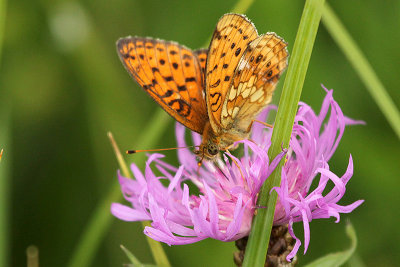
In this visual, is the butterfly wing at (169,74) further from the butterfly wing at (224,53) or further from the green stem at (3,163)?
the green stem at (3,163)

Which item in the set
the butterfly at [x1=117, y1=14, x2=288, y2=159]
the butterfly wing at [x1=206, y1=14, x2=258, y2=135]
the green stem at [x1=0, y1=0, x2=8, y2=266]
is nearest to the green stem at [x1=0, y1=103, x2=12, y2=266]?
the green stem at [x1=0, y1=0, x2=8, y2=266]

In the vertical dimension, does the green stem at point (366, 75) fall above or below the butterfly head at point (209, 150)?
above

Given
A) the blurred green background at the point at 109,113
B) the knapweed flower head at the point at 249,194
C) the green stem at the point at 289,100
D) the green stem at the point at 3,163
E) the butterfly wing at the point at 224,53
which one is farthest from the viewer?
the blurred green background at the point at 109,113

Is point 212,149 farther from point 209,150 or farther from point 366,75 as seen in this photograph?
point 366,75

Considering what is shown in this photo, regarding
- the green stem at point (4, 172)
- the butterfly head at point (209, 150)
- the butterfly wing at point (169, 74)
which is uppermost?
the butterfly wing at point (169, 74)

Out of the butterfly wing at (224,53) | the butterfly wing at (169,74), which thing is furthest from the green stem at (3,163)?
the butterfly wing at (224,53)

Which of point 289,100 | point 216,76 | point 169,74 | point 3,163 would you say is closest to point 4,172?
point 3,163
